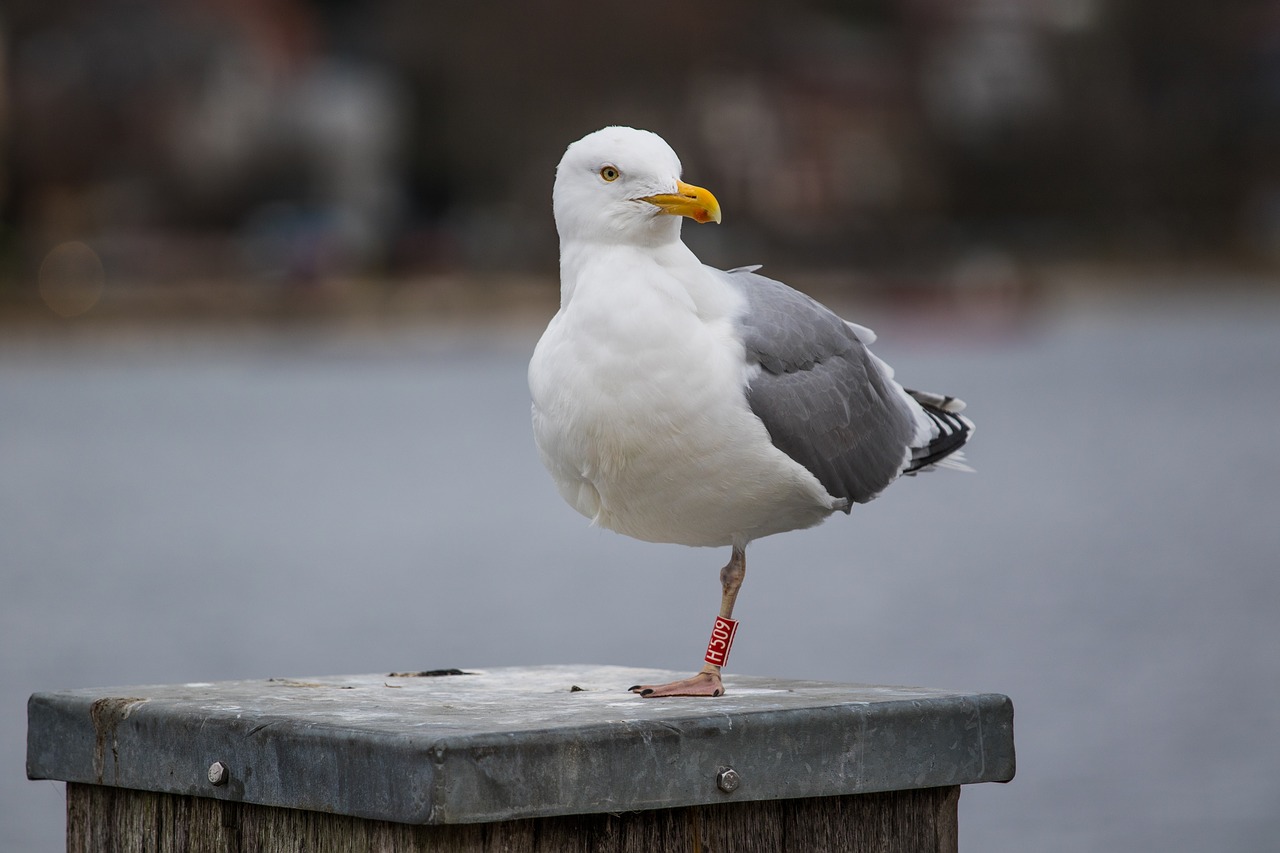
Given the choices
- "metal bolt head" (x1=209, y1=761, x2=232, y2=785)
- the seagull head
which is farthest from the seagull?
"metal bolt head" (x1=209, y1=761, x2=232, y2=785)

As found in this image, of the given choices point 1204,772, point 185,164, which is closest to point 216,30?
point 185,164

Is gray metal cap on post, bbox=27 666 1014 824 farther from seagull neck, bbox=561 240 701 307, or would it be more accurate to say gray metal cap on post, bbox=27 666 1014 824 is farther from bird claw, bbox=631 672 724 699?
seagull neck, bbox=561 240 701 307

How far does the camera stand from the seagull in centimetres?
391

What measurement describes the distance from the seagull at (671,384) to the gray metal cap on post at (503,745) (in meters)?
0.42

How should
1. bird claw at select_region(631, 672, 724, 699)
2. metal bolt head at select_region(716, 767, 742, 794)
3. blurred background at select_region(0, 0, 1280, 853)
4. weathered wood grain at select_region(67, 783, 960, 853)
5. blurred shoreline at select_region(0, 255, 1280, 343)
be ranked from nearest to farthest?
1. weathered wood grain at select_region(67, 783, 960, 853)
2. metal bolt head at select_region(716, 767, 742, 794)
3. bird claw at select_region(631, 672, 724, 699)
4. blurred background at select_region(0, 0, 1280, 853)
5. blurred shoreline at select_region(0, 255, 1280, 343)

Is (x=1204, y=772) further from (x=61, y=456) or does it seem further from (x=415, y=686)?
(x=61, y=456)

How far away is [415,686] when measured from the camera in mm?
4074

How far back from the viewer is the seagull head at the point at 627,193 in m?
4.03

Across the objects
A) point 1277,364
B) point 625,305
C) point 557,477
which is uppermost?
point 1277,364

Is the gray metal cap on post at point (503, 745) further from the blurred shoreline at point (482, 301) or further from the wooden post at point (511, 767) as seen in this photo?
the blurred shoreline at point (482, 301)

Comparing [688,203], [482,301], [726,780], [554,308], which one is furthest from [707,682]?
[554,308]

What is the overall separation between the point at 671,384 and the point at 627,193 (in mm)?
440

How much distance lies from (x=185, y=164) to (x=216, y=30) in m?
5.38

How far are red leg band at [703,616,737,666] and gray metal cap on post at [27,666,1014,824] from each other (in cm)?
19
